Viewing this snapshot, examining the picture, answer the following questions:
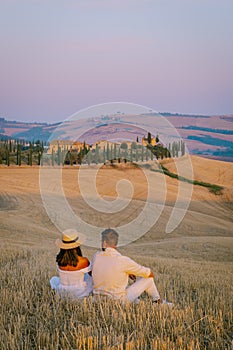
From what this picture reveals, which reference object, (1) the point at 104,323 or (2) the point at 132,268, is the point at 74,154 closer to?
(2) the point at 132,268

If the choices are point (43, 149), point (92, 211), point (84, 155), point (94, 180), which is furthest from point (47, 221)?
point (43, 149)

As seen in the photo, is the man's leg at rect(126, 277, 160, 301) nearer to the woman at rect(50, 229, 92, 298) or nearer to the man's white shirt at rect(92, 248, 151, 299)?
the man's white shirt at rect(92, 248, 151, 299)

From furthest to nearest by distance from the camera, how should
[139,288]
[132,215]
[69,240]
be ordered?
[132,215], [69,240], [139,288]

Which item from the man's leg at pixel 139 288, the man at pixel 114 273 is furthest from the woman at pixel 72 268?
the man's leg at pixel 139 288

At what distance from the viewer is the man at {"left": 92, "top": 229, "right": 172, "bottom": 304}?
6402mm

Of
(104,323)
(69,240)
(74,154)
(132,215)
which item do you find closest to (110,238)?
(69,240)

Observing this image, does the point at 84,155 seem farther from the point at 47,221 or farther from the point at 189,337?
the point at 189,337

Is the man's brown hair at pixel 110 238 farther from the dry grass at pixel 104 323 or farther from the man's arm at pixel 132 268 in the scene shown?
the dry grass at pixel 104 323

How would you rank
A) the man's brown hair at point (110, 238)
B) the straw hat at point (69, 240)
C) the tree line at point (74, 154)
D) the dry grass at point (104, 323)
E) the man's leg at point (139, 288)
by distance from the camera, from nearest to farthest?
the dry grass at point (104, 323) → the man's brown hair at point (110, 238) → the man's leg at point (139, 288) → the straw hat at point (69, 240) → the tree line at point (74, 154)

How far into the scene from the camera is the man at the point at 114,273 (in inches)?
252

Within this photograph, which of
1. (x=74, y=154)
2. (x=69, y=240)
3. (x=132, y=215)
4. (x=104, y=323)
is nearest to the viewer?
(x=104, y=323)

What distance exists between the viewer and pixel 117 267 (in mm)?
6387

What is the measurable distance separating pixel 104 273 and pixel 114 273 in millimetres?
162

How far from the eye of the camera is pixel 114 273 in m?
6.39
